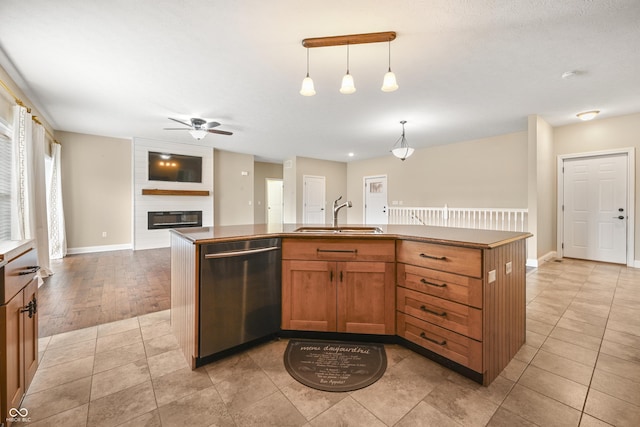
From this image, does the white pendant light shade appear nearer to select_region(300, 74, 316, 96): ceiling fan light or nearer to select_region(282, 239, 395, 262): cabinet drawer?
select_region(300, 74, 316, 96): ceiling fan light

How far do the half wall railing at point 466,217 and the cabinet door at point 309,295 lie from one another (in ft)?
15.8

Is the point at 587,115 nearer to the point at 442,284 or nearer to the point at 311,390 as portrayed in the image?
the point at 442,284

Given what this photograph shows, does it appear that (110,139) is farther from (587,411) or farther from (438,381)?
(587,411)

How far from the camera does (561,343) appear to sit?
2.02 meters

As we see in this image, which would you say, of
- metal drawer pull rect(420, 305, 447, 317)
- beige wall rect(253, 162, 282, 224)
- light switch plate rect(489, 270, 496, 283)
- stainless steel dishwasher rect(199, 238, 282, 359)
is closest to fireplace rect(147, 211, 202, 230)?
beige wall rect(253, 162, 282, 224)

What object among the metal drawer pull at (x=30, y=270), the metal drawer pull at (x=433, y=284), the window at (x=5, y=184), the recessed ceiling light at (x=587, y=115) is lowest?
the metal drawer pull at (x=433, y=284)

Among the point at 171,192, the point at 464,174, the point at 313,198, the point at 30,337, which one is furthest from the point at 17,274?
the point at 313,198

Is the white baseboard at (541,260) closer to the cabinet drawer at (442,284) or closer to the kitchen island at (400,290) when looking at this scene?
the kitchen island at (400,290)

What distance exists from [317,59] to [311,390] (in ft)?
9.28

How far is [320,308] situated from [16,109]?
4.12 metres

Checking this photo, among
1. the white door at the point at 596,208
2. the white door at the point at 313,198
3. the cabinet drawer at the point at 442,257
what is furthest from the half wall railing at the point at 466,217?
the cabinet drawer at the point at 442,257

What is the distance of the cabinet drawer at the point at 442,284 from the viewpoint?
1538mm

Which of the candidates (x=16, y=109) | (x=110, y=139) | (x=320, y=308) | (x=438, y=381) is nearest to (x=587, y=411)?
(x=438, y=381)

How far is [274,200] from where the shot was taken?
9.73 m
